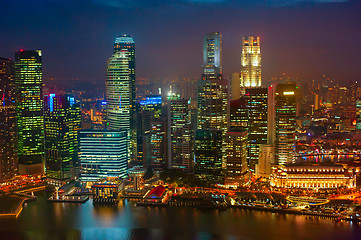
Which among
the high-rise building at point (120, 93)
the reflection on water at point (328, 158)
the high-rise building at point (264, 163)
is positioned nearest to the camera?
the high-rise building at point (264, 163)

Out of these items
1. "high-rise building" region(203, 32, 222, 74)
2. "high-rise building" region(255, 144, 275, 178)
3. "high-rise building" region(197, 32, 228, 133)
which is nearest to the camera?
"high-rise building" region(255, 144, 275, 178)

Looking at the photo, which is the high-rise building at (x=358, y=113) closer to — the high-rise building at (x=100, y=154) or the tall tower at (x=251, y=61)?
the tall tower at (x=251, y=61)

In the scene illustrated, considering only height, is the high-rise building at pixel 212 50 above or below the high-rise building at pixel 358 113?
above

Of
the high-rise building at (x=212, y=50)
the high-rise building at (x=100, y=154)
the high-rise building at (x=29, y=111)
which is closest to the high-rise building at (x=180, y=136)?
the high-rise building at (x=100, y=154)

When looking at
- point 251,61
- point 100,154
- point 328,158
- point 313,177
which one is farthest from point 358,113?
point 100,154

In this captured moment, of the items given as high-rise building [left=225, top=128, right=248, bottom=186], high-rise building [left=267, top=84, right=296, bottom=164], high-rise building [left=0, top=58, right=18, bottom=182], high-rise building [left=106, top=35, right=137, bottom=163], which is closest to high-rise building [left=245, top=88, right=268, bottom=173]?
high-rise building [left=267, top=84, right=296, bottom=164]

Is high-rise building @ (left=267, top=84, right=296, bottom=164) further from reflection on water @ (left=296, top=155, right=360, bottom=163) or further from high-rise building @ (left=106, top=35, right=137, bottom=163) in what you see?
high-rise building @ (left=106, top=35, right=137, bottom=163)

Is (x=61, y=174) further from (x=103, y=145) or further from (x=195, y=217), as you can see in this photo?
(x=195, y=217)
